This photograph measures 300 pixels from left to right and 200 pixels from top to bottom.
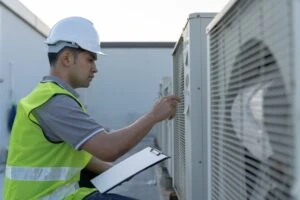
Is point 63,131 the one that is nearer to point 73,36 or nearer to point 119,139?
point 119,139

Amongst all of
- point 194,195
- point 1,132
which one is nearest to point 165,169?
point 1,132

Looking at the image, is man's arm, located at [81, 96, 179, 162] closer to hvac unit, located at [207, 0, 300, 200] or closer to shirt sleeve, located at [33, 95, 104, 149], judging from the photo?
shirt sleeve, located at [33, 95, 104, 149]

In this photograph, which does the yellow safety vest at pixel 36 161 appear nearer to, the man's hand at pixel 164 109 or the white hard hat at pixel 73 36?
the white hard hat at pixel 73 36

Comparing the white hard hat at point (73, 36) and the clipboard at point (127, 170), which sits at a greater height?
the white hard hat at point (73, 36)

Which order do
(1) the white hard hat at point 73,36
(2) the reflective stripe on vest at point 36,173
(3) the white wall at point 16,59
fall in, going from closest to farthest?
(2) the reflective stripe on vest at point 36,173 → (1) the white hard hat at point 73,36 → (3) the white wall at point 16,59

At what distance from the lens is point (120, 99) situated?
12328 millimetres

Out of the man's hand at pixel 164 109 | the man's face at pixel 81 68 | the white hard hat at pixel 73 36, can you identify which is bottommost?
the man's hand at pixel 164 109

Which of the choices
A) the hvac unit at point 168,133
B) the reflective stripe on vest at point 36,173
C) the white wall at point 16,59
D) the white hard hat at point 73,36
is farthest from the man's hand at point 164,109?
the white wall at point 16,59

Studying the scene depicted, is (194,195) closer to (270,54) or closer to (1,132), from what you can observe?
(270,54)

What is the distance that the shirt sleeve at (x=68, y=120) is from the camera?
1.98 m

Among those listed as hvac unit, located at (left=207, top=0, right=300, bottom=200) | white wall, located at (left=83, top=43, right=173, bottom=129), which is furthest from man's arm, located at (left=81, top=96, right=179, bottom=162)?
white wall, located at (left=83, top=43, right=173, bottom=129)

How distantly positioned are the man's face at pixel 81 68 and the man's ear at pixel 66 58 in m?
0.02

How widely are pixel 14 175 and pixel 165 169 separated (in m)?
4.28

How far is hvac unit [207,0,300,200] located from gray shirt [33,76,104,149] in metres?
0.57
